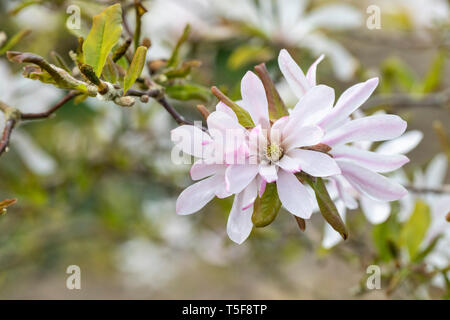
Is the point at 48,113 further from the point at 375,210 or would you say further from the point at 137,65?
the point at 375,210

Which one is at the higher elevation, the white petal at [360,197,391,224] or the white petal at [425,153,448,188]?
the white petal at [425,153,448,188]

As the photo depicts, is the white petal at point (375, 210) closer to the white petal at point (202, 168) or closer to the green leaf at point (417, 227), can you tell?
the green leaf at point (417, 227)

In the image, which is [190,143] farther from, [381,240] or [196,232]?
[196,232]

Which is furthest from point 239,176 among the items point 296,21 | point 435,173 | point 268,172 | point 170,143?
point 170,143

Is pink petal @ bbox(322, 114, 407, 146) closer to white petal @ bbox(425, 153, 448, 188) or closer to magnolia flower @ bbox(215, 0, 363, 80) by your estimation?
white petal @ bbox(425, 153, 448, 188)

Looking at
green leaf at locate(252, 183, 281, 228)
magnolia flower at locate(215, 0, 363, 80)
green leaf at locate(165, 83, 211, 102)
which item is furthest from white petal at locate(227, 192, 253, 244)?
magnolia flower at locate(215, 0, 363, 80)

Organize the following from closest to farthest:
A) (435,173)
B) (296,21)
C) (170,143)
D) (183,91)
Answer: (183,91)
(435,173)
(296,21)
(170,143)
